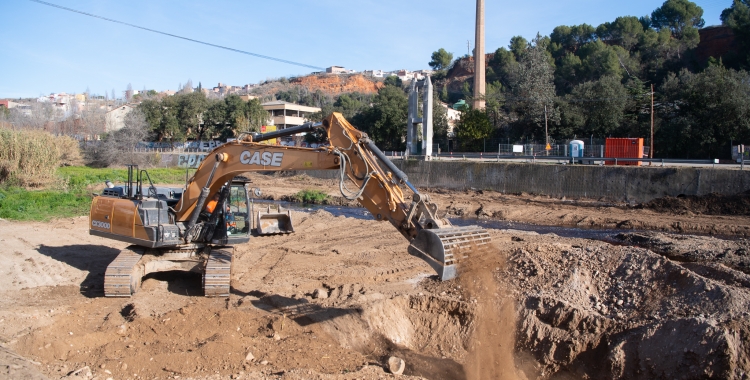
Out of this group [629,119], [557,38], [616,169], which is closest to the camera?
[616,169]

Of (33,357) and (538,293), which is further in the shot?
(538,293)

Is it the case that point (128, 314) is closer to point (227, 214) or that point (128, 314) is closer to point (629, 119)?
point (227, 214)

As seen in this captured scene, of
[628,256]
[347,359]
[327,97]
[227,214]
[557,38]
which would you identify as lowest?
[347,359]

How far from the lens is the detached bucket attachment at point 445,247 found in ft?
22.4

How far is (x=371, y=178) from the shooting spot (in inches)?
305

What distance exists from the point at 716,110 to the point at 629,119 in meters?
7.68

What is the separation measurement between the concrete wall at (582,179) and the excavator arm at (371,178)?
12266mm

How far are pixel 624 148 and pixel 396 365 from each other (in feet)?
92.8

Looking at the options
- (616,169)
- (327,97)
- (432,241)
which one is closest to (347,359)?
(432,241)

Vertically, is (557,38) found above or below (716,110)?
above

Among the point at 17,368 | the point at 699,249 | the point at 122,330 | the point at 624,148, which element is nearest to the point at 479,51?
the point at 624,148

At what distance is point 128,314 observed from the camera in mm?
9164

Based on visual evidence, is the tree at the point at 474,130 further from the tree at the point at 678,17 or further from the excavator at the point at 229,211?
the tree at the point at 678,17

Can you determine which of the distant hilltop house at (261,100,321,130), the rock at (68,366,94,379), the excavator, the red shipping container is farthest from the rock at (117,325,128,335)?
the distant hilltop house at (261,100,321,130)
